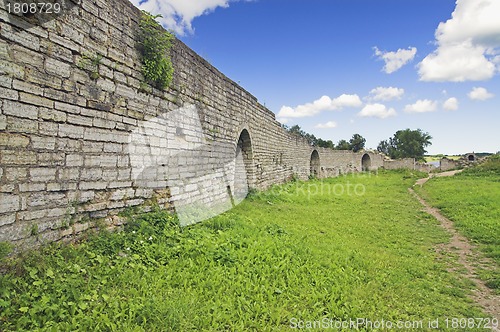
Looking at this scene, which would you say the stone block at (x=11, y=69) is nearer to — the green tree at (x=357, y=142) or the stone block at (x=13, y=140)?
the stone block at (x=13, y=140)

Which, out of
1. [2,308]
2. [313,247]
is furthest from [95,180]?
[313,247]

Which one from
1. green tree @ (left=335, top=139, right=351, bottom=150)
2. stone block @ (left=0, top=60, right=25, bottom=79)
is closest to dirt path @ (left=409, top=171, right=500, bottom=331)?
stone block @ (left=0, top=60, right=25, bottom=79)

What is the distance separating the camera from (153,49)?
5.21 m

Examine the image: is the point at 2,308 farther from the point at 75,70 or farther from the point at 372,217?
the point at 372,217

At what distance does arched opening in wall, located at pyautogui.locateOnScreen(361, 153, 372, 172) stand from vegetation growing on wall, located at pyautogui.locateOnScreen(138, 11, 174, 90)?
36.2 meters

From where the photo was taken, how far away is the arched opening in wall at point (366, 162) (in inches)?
1506

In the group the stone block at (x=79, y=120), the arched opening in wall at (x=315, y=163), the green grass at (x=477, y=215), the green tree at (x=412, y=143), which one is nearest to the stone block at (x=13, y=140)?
the stone block at (x=79, y=120)

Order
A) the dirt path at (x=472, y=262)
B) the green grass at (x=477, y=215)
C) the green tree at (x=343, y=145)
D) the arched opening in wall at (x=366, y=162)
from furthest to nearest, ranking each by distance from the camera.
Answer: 1. the green tree at (x=343, y=145)
2. the arched opening in wall at (x=366, y=162)
3. the green grass at (x=477, y=215)
4. the dirt path at (x=472, y=262)

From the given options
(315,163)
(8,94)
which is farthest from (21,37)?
(315,163)

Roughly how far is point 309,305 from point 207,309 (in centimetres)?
128

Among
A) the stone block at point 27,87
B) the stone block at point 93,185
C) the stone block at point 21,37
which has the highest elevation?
the stone block at point 21,37

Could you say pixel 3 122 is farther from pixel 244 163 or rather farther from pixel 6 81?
pixel 244 163

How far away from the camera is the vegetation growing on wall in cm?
516

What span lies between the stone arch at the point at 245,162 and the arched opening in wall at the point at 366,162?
30.6 metres
